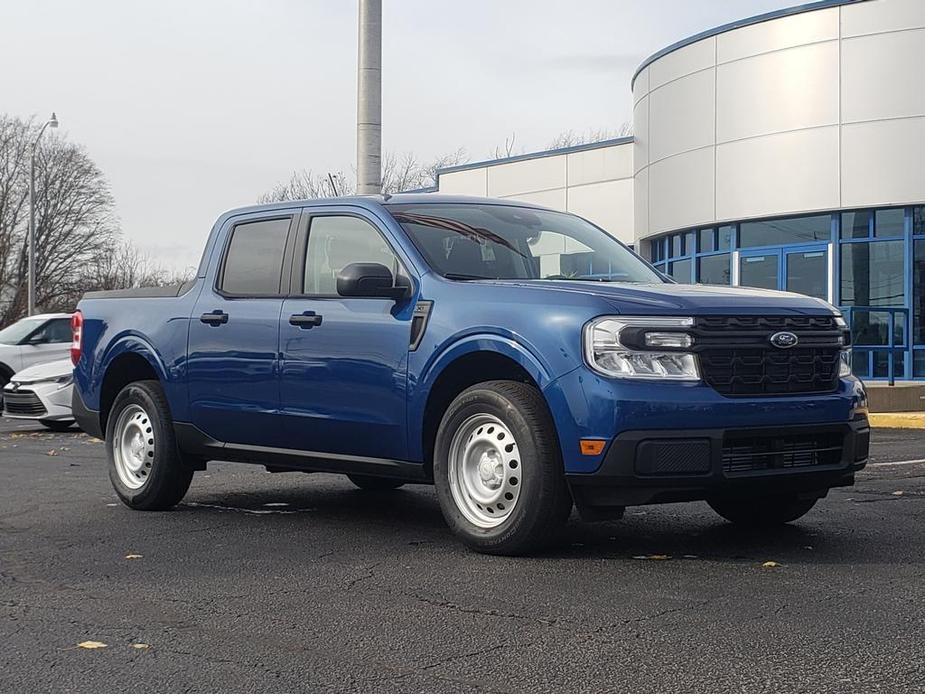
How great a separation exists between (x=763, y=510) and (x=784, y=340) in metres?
1.41

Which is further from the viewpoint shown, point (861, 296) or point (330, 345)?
point (861, 296)

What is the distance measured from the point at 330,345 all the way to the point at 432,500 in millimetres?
2036

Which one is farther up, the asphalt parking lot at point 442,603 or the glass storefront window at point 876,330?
the glass storefront window at point 876,330

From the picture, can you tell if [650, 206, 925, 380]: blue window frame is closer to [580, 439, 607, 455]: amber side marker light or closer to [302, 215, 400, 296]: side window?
[302, 215, 400, 296]: side window

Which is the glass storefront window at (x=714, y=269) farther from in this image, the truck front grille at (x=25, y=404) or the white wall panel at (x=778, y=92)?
the truck front grille at (x=25, y=404)

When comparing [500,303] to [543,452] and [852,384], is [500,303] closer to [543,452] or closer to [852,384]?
[543,452]

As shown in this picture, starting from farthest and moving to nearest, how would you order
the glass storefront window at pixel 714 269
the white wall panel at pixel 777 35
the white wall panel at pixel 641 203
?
1. the white wall panel at pixel 641 203
2. the glass storefront window at pixel 714 269
3. the white wall panel at pixel 777 35

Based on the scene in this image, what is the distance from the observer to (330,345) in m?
6.97

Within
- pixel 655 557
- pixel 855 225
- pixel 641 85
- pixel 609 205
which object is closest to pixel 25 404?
pixel 655 557

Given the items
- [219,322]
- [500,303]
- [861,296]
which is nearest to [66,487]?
[219,322]

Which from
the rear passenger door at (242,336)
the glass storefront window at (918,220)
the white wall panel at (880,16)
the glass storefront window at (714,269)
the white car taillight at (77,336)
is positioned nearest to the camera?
the rear passenger door at (242,336)

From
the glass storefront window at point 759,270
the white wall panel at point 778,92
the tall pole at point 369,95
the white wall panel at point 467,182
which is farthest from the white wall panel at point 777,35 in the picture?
the white wall panel at point 467,182

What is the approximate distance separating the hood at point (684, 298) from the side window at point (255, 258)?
179cm

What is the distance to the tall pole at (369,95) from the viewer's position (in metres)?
15.5
